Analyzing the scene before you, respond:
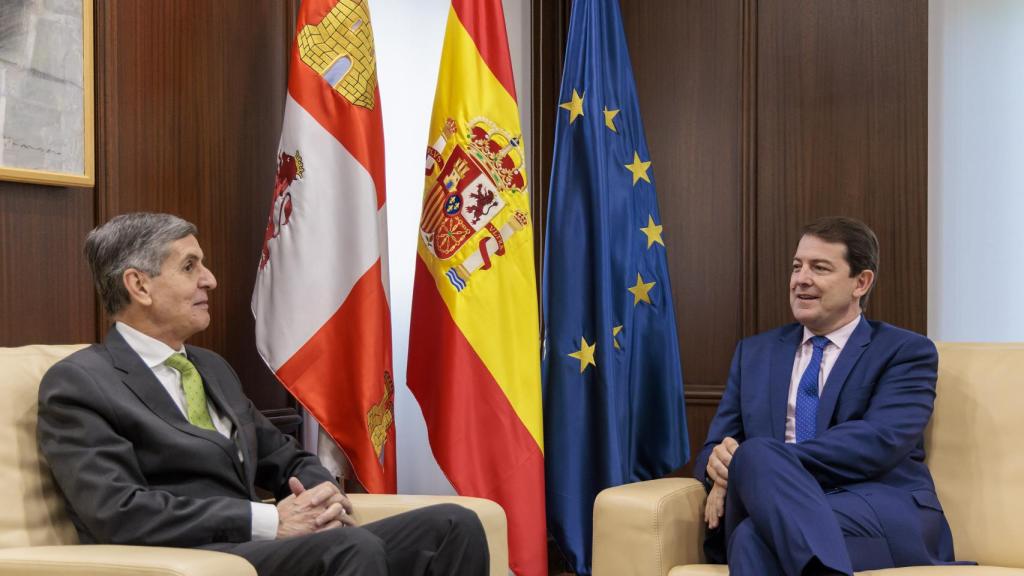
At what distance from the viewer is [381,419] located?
298 centimetres

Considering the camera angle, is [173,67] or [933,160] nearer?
[173,67]

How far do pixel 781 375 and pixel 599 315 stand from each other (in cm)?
65

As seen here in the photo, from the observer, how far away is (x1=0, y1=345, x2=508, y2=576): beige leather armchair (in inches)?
70.7

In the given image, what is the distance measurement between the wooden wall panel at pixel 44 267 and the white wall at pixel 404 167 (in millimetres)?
1216

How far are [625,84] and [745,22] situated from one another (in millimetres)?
802

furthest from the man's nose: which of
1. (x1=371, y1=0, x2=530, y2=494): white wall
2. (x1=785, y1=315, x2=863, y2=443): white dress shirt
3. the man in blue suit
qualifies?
(x1=785, y1=315, x2=863, y2=443): white dress shirt

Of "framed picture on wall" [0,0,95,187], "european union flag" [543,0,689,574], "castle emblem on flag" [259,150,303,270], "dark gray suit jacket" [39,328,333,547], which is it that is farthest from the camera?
"european union flag" [543,0,689,574]

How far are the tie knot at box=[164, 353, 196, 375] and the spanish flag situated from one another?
91 cm

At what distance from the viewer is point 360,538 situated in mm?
2121

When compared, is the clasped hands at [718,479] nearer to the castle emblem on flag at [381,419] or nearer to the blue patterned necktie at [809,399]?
the blue patterned necktie at [809,399]

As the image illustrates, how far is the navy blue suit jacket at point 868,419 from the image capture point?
8.59 ft

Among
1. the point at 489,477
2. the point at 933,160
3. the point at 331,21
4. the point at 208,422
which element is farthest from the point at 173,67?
the point at 933,160

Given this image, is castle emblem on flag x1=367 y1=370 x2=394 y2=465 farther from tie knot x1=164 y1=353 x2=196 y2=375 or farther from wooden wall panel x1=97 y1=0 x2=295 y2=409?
tie knot x1=164 y1=353 x2=196 y2=375

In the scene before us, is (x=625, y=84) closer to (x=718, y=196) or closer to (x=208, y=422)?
(x=718, y=196)
